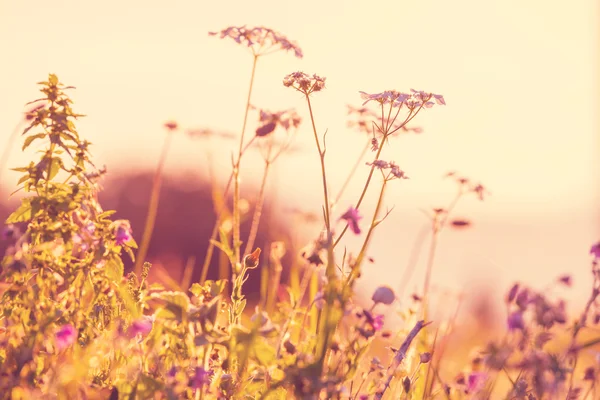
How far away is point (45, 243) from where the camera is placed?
273cm

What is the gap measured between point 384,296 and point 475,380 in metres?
0.46

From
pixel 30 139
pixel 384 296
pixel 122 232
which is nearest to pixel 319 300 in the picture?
pixel 384 296

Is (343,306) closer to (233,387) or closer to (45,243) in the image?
(233,387)

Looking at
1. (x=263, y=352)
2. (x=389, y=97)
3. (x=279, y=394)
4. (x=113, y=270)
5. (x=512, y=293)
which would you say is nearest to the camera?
(x=512, y=293)

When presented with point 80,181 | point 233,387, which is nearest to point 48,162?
point 80,181

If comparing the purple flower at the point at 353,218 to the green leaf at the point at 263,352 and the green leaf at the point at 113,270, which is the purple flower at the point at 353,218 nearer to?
the green leaf at the point at 263,352

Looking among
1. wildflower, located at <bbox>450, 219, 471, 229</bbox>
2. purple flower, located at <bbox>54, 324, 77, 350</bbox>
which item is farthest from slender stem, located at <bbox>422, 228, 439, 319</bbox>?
purple flower, located at <bbox>54, 324, 77, 350</bbox>

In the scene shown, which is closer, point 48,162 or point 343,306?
point 343,306

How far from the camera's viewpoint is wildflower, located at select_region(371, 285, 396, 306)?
8.97ft

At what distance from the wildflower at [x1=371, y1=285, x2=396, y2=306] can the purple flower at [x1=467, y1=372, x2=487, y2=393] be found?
0.41 meters

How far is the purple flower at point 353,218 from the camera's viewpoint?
2.74 meters

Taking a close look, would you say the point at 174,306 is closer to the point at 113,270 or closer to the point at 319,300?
the point at 113,270

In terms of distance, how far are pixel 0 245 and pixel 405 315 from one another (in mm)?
5550

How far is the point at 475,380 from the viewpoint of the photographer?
8.80ft
